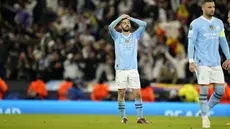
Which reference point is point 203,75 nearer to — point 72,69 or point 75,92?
point 75,92

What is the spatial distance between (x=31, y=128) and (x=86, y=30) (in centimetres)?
1622

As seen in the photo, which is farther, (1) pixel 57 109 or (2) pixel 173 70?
(2) pixel 173 70

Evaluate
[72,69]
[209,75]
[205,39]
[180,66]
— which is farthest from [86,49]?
[209,75]

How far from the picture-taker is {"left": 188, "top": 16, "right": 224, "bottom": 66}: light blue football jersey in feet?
52.0

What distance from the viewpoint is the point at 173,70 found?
28906 mm

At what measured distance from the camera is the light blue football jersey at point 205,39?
1586 centimetres

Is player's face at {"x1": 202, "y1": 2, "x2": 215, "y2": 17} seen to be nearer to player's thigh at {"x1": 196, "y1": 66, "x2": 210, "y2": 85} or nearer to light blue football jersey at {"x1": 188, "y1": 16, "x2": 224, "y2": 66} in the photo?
light blue football jersey at {"x1": 188, "y1": 16, "x2": 224, "y2": 66}

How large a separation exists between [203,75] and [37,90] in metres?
12.9

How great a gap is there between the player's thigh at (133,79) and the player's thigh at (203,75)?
2628 millimetres

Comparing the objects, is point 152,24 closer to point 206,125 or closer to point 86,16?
point 86,16

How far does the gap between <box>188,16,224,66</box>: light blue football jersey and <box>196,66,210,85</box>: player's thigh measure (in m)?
0.10

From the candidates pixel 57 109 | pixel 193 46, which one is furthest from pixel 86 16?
pixel 193 46

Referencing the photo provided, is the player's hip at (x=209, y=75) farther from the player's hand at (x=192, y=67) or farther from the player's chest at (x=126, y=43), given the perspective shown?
the player's chest at (x=126, y=43)

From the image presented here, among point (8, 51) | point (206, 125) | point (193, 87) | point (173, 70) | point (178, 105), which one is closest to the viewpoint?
point (206, 125)
